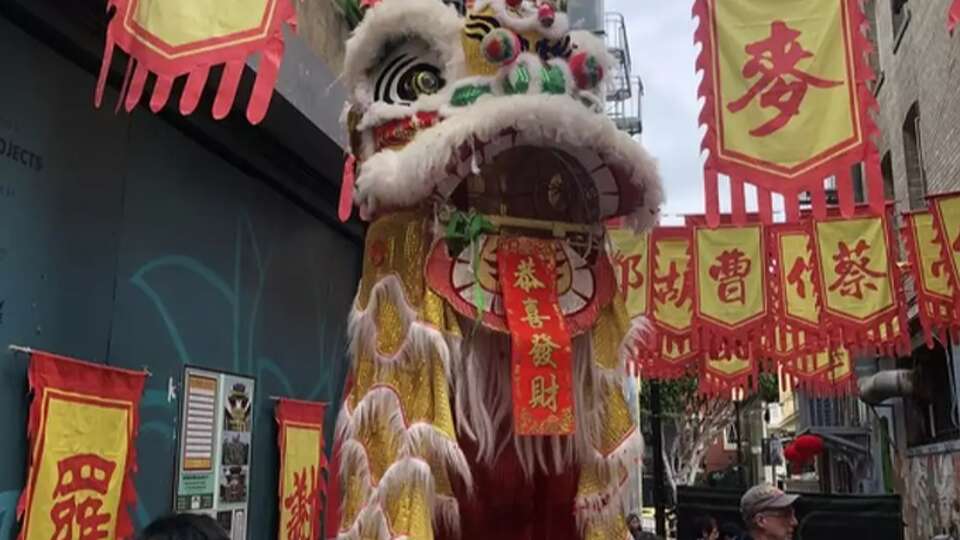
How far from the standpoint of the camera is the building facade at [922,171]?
10.2 meters

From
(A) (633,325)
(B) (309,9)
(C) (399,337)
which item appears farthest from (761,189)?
(B) (309,9)

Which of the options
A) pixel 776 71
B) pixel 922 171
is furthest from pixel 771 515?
pixel 922 171

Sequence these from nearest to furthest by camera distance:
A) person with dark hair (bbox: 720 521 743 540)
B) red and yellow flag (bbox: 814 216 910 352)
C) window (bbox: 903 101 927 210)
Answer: person with dark hair (bbox: 720 521 743 540) → red and yellow flag (bbox: 814 216 910 352) → window (bbox: 903 101 927 210)

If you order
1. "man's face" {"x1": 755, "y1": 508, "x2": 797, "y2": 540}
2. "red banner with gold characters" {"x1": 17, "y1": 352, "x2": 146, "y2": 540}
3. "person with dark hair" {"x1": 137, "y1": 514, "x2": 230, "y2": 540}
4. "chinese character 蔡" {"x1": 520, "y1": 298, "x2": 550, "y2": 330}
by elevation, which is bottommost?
"man's face" {"x1": 755, "y1": 508, "x2": 797, "y2": 540}

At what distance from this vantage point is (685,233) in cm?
834

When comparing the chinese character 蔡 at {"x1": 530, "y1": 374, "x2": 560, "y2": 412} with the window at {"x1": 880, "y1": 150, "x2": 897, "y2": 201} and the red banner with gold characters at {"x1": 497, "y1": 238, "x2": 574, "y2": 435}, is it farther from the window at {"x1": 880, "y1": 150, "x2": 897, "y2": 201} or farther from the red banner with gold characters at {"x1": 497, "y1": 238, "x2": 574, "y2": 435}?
the window at {"x1": 880, "y1": 150, "x2": 897, "y2": 201}

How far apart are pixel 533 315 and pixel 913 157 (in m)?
11.2

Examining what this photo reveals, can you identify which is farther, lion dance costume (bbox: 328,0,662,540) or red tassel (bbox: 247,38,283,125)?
lion dance costume (bbox: 328,0,662,540)

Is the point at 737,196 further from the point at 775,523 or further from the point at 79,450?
the point at 79,450

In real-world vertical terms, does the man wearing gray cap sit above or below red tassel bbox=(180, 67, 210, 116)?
below

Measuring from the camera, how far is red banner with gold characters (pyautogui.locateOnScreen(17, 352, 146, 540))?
3.46m

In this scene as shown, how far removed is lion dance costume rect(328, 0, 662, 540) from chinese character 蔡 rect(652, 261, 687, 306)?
5153mm

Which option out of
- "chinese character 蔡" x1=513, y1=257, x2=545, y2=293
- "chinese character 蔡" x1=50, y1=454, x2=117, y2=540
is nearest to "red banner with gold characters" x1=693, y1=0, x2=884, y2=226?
"chinese character 蔡" x1=513, y1=257, x2=545, y2=293

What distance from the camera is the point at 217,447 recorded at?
16.0ft
